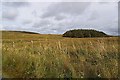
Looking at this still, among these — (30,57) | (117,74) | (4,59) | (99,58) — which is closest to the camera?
(117,74)

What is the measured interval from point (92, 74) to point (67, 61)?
1.32 m

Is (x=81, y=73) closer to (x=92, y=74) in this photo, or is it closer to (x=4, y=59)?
(x=92, y=74)

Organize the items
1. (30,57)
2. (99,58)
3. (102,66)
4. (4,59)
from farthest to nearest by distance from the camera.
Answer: (4,59) → (30,57) → (99,58) → (102,66)

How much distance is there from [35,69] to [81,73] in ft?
5.31

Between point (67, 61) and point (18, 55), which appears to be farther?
point (18, 55)

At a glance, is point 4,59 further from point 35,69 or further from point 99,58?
point 99,58

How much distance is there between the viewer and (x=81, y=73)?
741cm

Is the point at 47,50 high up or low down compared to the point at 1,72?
up

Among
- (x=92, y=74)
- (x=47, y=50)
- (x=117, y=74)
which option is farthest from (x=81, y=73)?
(x=47, y=50)

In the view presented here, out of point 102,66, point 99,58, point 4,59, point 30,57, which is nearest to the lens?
point 102,66

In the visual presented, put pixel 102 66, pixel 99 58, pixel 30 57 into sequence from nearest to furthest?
pixel 102 66 < pixel 99 58 < pixel 30 57

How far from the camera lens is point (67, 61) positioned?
8508 millimetres

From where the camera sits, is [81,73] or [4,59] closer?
[81,73]

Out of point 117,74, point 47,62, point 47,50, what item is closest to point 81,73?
point 117,74
